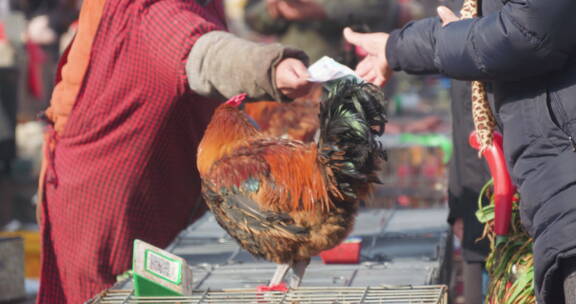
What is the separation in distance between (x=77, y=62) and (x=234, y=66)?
0.74 metres

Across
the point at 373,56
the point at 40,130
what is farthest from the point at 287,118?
the point at 40,130

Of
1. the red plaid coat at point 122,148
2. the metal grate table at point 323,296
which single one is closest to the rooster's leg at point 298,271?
→ the metal grate table at point 323,296

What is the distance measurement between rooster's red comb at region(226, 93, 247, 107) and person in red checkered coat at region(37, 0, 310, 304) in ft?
0.08

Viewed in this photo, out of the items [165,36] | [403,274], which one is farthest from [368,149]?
[165,36]

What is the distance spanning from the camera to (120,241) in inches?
141

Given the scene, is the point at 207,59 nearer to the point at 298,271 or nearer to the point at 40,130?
the point at 298,271

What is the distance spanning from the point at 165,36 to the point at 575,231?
5.23ft

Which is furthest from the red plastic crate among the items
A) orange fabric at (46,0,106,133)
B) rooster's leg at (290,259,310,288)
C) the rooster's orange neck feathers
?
orange fabric at (46,0,106,133)

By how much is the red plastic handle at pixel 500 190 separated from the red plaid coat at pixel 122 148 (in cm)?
102

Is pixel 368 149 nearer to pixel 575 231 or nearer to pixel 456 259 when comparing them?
pixel 575 231

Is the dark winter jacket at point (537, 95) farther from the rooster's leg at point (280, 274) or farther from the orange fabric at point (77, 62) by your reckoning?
the orange fabric at point (77, 62)

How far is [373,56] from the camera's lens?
3.29 m

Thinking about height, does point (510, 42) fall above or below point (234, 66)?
below

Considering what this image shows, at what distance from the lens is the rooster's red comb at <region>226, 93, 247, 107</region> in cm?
315
